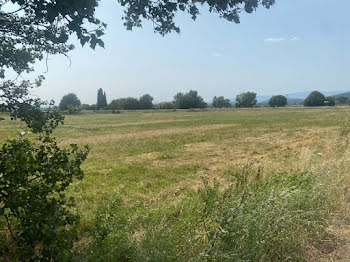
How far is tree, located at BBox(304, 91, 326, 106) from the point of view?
385ft

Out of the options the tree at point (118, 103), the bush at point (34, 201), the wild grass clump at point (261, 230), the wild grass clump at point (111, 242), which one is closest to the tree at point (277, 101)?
the tree at point (118, 103)

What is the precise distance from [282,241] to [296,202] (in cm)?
72

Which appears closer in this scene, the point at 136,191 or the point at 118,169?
the point at 136,191

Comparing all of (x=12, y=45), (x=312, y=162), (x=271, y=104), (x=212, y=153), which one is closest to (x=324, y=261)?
(x=312, y=162)

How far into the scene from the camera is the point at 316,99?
385ft

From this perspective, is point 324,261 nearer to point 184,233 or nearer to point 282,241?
point 282,241

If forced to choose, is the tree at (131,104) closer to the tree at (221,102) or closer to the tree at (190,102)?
the tree at (190,102)

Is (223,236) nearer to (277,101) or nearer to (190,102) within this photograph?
(190,102)

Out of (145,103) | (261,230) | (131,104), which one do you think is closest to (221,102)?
(145,103)

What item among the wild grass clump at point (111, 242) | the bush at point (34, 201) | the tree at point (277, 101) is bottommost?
the wild grass clump at point (111, 242)

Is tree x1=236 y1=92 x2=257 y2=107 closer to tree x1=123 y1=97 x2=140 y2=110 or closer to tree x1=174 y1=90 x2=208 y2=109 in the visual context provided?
tree x1=174 y1=90 x2=208 y2=109

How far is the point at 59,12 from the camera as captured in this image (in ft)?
8.05

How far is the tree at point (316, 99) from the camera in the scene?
385 ft

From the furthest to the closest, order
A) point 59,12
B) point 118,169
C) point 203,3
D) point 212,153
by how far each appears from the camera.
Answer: point 212,153
point 118,169
point 203,3
point 59,12
